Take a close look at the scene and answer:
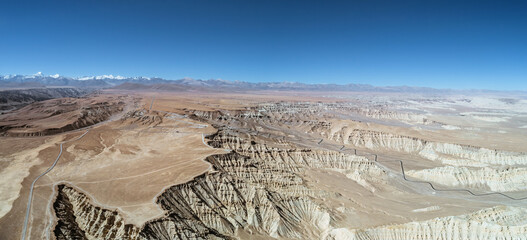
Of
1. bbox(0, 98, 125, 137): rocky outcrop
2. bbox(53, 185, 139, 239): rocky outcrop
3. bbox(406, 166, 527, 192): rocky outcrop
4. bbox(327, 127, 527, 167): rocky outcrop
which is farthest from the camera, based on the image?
bbox(0, 98, 125, 137): rocky outcrop

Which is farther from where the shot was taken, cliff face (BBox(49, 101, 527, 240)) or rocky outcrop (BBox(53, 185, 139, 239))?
cliff face (BBox(49, 101, 527, 240))

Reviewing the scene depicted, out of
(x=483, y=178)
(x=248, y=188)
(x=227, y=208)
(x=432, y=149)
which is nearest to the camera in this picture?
(x=227, y=208)

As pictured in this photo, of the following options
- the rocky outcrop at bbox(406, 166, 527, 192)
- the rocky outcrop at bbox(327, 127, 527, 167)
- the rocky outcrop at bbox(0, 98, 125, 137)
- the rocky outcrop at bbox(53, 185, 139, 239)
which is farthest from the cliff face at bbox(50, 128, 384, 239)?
the rocky outcrop at bbox(0, 98, 125, 137)

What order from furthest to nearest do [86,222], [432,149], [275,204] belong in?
[432,149], [275,204], [86,222]

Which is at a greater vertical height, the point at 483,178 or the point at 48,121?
the point at 48,121

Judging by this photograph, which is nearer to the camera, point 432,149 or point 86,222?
point 86,222

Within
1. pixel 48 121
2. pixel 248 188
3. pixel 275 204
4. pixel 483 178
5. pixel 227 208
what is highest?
pixel 48 121

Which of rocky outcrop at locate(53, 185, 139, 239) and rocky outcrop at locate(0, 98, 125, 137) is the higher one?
rocky outcrop at locate(0, 98, 125, 137)

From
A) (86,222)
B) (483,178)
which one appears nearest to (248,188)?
(86,222)

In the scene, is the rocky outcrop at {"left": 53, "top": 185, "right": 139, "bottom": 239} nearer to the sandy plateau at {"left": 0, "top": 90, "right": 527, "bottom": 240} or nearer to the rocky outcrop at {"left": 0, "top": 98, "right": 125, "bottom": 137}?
the sandy plateau at {"left": 0, "top": 90, "right": 527, "bottom": 240}

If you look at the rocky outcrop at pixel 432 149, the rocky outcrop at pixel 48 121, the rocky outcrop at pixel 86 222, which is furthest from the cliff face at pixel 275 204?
the rocky outcrop at pixel 48 121

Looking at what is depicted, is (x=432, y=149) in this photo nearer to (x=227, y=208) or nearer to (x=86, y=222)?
(x=227, y=208)

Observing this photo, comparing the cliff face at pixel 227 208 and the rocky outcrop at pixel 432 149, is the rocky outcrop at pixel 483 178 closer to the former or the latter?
the rocky outcrop at pixel 432 149
